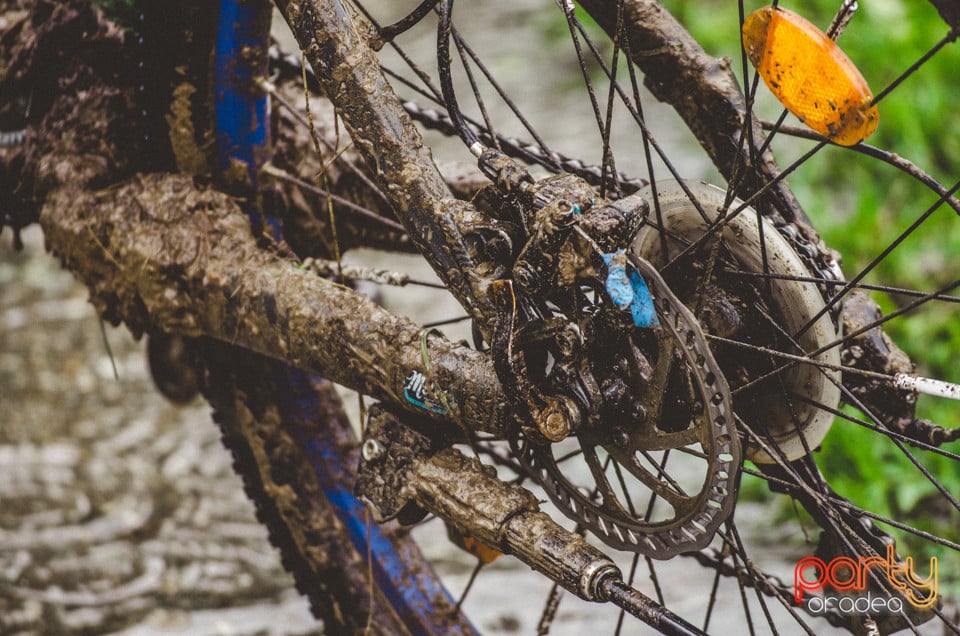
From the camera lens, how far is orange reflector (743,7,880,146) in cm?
93

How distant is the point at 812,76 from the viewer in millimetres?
954

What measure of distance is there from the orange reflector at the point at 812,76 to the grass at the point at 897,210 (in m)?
1.56

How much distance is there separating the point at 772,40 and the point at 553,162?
475 mm

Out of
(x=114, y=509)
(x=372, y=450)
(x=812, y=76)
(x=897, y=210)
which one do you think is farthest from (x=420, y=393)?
(x=897, y=210)

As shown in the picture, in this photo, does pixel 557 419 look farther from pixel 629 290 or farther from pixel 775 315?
pixel 775 315

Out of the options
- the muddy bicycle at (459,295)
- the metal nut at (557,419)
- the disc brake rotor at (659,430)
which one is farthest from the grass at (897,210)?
the metal nut at (557,419)

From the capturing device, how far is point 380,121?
1.16m

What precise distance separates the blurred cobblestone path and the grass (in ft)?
4.59

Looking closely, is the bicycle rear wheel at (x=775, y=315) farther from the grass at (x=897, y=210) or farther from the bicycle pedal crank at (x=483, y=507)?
the grass at (x=897, y=210)

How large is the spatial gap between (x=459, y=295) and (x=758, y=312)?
15.4 inches

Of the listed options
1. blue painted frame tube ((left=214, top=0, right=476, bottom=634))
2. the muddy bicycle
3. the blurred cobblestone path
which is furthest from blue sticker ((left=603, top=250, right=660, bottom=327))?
the blurred cobblestone path

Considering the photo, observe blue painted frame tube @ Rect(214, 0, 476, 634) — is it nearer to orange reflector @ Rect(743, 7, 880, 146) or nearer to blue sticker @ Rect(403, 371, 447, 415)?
blue sticker @ Rect(403, 371, 447, 415)

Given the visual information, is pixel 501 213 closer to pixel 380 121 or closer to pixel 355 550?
pixel 380 121

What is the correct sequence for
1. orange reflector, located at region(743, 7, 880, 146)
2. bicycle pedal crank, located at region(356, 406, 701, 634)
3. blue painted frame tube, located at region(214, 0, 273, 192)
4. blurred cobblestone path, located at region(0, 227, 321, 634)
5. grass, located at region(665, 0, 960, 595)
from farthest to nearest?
grass, located at region(665, 0, 960, 595)
blurred cobblestone path, located at region(0, 227, 321, 634)
blue painted frame tube, located at region(214, 0, 273, 192)
bicycle pedal crank, located at region(356, 406, 701, 634)
orange reflector, located at region(743, 7, 880, 146)
